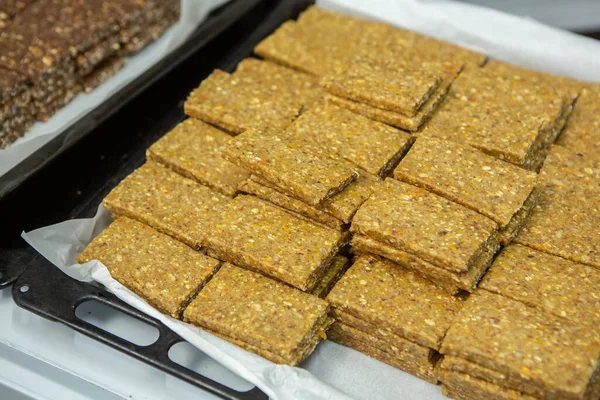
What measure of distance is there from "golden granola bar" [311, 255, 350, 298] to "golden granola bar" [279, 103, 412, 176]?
1.34 ft

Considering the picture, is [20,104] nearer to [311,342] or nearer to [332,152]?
[332,152]

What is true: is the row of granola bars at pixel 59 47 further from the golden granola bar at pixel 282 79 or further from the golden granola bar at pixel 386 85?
the golden granola bar at pixel 386 85

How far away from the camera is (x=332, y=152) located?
9.60 ft

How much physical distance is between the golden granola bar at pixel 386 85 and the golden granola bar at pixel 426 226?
20.2 inches

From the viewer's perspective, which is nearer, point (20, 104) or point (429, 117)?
point (429, 117)

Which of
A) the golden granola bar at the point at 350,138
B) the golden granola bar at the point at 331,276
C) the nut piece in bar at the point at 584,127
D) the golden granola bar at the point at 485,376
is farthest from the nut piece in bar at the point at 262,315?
the nut piece in bar at the point at 584,127

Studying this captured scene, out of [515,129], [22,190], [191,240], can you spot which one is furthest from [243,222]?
[515,129]

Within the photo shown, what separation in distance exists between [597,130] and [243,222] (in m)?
1.82

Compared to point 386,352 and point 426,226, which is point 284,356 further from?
point 426,226

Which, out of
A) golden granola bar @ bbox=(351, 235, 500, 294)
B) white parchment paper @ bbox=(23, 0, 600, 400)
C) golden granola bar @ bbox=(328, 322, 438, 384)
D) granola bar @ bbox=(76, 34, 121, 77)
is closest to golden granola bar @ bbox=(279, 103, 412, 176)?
golden granola bar @ bbox=(351, 235, 500, 294)

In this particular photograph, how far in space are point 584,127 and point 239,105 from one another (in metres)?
1.70

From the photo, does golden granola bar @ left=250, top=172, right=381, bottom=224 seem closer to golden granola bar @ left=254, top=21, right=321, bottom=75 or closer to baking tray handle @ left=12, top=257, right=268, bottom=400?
baking tray handle @ left=12, top=257, right=268, bottom=400

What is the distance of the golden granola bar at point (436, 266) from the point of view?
2.51 metres

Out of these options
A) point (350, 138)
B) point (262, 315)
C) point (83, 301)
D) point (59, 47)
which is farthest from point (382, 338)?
point (59, 47)
